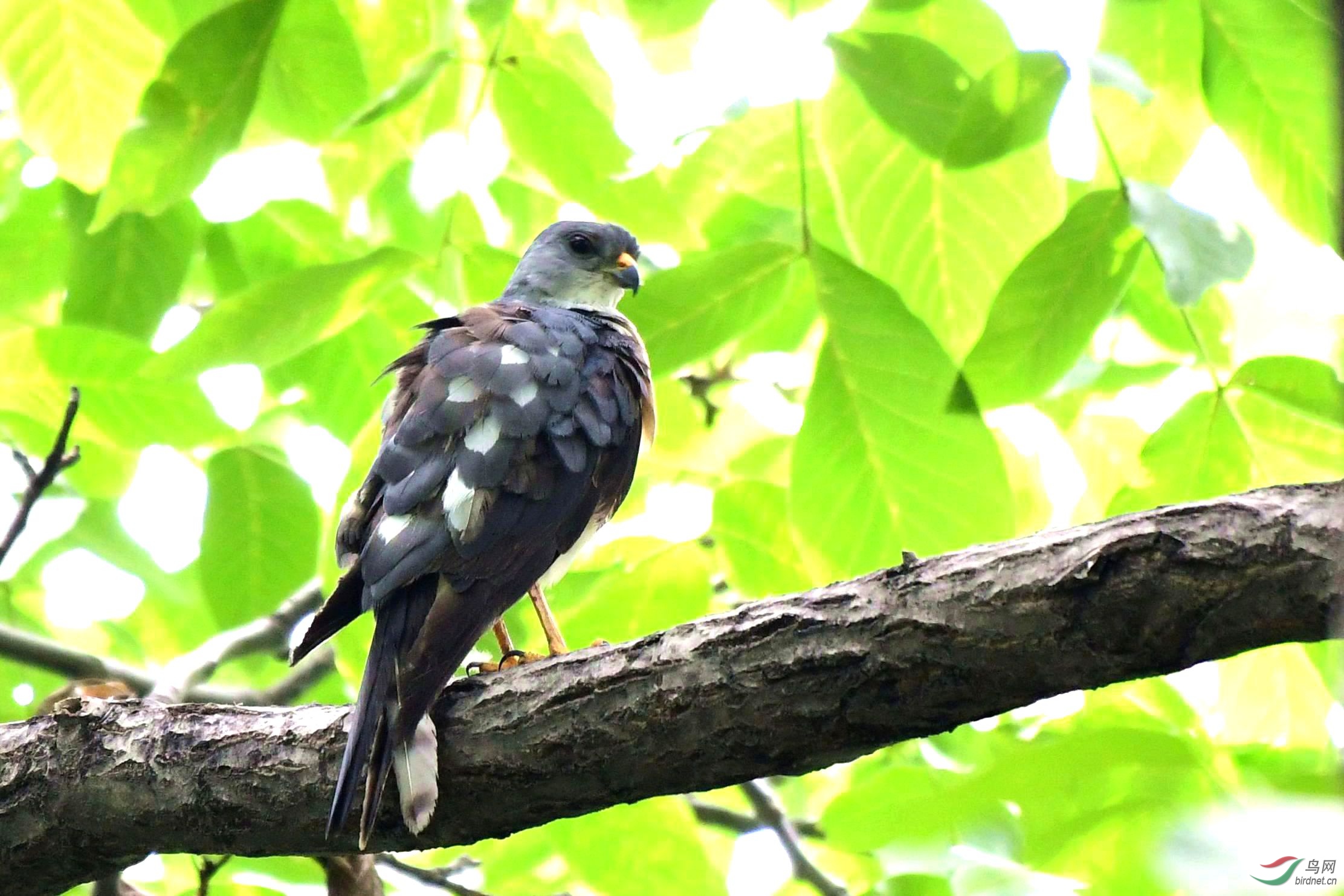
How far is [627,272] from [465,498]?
1.99 meters

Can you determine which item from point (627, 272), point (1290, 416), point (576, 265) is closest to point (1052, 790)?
point (1290, 416)

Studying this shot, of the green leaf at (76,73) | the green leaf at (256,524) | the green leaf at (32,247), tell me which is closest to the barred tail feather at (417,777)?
the green leaf at (256,524)

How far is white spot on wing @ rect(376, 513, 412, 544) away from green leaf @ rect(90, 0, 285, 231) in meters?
1.09

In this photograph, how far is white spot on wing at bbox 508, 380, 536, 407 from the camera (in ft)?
11.7

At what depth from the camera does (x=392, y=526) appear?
3105mm

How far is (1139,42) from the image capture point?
338 cm

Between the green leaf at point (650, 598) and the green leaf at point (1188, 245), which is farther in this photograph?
the green leaf at point (650, 598)

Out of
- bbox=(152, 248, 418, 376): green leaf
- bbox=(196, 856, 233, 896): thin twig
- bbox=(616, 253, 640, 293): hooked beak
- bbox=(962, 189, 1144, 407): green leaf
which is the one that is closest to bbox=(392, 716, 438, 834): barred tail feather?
bbox=(196, 856, 233, 896): thin twig

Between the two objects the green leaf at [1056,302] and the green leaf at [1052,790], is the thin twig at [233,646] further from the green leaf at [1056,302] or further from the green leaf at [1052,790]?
the green leaf at [1052,790]

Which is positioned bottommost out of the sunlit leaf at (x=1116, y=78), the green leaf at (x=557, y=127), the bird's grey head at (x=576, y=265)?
the sunlit leaf at (x=1116, y=78)

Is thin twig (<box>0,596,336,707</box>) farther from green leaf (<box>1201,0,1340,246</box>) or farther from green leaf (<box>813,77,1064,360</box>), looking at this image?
green leaf (<box>1201,0,1340,246</box>)

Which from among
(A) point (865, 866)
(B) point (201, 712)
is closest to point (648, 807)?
(B) point (201, 712)

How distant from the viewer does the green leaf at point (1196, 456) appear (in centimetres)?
302

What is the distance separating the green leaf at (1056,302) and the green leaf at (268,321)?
1.75 meters
